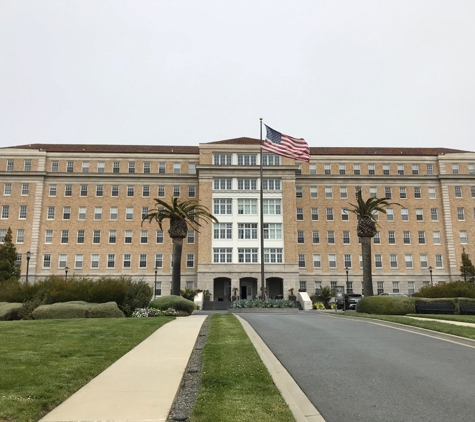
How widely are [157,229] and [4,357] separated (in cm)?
5298

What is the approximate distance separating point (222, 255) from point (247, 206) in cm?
697

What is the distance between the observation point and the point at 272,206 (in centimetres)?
5894

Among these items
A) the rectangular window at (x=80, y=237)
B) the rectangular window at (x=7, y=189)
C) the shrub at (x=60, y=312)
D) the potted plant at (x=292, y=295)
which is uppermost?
the rectangular window at (x=7, y=189)

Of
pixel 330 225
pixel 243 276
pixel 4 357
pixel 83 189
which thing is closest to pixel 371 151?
pixel 330 225

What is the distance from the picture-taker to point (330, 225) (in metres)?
63.6

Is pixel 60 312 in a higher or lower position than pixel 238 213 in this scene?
lower

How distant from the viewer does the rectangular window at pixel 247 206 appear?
58438mm

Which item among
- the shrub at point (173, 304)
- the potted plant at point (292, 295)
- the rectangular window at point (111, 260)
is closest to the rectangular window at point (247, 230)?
the potted plant at point (292, 295)

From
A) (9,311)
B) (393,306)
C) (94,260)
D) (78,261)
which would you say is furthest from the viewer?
(94,260)

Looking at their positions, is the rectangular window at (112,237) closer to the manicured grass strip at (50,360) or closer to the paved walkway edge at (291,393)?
the manicured grass strip at (50,360)

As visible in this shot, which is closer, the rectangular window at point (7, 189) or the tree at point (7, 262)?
the tree at point (7, 262)

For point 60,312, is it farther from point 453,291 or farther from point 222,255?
point 222,255

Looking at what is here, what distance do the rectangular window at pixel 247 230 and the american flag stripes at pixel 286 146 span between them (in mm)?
23809

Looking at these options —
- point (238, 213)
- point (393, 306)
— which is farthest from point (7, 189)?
point (393, 306)
